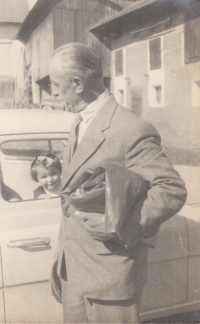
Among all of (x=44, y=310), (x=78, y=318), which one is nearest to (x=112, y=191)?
(x=78, y=318)

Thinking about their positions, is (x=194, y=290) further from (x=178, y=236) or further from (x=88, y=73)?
(x=88, y=73)

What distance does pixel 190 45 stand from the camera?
194cm

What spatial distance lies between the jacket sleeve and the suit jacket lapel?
131mm

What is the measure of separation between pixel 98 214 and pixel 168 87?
1031mm

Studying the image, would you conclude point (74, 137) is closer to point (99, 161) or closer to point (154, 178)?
point (99, 161)

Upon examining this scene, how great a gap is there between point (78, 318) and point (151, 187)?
657 mm

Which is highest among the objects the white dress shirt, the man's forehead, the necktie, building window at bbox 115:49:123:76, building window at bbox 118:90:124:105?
building window at bbox 115:49:123:76

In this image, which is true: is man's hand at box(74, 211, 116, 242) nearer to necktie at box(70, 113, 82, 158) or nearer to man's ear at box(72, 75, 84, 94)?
necktie at box(70, 113, 82, 158)

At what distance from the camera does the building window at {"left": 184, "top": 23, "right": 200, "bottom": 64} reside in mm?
1926

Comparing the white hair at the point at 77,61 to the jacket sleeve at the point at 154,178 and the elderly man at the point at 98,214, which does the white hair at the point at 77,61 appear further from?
the jacket sleeve at the point at 154,178

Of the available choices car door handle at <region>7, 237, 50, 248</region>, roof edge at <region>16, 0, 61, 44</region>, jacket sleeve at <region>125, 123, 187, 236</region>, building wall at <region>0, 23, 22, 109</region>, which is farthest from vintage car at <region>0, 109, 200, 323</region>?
jacket sleeve at <region>125, 123, 187, 236</region>

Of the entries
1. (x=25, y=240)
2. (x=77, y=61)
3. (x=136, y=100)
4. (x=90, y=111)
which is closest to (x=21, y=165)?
(x=25, y=240)

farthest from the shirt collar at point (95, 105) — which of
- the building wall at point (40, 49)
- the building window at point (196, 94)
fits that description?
the building window at point (196, 94)

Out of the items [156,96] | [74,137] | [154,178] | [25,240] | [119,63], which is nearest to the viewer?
[154,178]
